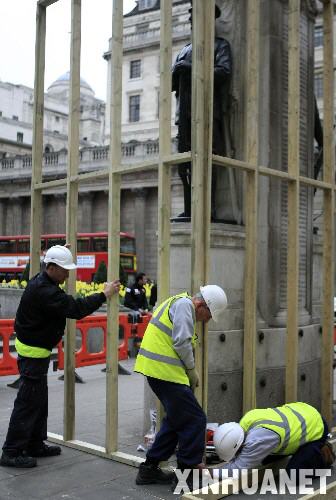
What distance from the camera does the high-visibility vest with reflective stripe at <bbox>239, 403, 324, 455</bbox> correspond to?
542 cm

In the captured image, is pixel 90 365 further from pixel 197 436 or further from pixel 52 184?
pixel 197 436

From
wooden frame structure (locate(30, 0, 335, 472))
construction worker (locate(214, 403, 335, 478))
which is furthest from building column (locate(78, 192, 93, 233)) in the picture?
construction worker (locate(214, 403, 335, 478))

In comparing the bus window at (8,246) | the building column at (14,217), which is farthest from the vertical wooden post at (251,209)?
the building column at (14,217)

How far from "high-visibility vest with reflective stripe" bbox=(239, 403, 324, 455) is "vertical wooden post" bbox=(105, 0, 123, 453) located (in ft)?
4.87

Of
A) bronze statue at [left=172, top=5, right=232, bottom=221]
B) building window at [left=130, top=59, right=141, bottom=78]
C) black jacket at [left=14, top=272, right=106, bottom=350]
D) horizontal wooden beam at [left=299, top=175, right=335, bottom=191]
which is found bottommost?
black jacket at [left=14, top=272, right=106, bottom=350]

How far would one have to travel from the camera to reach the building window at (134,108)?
62312 mm

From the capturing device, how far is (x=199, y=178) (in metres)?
5.82

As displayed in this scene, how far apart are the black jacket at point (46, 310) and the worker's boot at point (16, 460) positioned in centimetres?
109

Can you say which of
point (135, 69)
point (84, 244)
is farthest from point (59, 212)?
point (135, 69)

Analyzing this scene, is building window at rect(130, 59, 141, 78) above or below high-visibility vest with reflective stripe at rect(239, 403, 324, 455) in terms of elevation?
above

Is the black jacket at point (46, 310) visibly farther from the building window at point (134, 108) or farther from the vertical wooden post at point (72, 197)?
the building window at point (134, 108)

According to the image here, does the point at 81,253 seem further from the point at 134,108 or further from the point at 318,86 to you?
the point at 134,108

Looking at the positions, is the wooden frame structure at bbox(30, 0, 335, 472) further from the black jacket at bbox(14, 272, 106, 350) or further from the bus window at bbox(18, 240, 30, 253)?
the bus window at bbox(18, 240, 30, 253)

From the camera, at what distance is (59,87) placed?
8569cm
